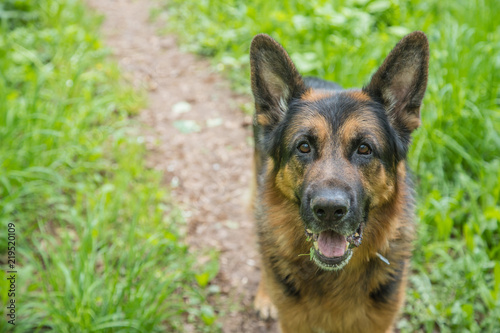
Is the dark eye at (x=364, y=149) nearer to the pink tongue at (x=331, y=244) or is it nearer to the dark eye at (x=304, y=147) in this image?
the dark eye at (x=304, y=147)

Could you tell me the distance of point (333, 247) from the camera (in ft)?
8.32

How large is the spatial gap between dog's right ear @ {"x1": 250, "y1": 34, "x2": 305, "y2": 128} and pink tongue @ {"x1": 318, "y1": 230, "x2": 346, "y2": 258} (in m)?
0.90

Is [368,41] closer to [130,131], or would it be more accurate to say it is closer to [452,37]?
[452,37]

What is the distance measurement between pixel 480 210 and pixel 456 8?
3144 mm

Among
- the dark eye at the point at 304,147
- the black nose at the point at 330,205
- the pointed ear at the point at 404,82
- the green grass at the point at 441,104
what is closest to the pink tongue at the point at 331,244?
the black nose at the point at 330,205

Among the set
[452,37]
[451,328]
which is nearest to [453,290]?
[451,328]

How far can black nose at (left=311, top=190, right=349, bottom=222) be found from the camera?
229 cm

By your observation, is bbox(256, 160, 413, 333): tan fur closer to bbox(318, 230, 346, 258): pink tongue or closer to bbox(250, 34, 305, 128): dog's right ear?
bbox(318, 230, 346, 258): pink tongue

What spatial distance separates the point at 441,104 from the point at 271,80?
2283mm

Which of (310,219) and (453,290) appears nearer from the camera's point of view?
(310,219)

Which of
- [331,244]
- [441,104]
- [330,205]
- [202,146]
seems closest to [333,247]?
[331,244]

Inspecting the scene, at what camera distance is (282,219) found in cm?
288

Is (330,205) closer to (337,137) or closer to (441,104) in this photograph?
(337,137)

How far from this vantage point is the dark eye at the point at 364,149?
2633 mm
